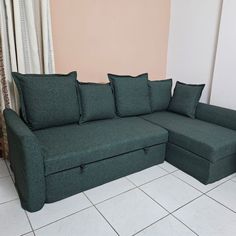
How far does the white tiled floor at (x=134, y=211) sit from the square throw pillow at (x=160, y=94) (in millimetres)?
1144

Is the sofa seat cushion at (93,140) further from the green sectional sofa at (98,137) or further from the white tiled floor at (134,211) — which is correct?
the white tiled floor at (134,211)

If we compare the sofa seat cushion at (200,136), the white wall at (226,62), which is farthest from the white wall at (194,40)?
the sofa seat cushion at (200,136)

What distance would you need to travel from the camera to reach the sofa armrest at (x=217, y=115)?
2.40 m

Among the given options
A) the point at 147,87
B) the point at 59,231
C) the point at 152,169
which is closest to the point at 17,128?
the point at 59,231

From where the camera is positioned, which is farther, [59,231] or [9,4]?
[9,4]

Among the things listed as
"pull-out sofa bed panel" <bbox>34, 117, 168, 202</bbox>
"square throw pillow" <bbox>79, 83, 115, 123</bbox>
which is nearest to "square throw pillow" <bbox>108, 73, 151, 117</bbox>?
"square throw pillow" <bbox>79, 83, 115, 123</bbox>

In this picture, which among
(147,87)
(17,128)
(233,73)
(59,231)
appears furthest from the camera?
(147,87)

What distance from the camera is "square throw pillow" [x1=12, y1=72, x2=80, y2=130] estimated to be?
1.96m

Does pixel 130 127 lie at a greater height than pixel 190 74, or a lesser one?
lesser

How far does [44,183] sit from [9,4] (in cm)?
169

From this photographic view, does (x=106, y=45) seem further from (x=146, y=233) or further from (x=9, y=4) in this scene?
(x=146, y=233)

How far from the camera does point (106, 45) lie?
9.32 ft

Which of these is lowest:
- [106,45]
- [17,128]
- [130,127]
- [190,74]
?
[130,127]

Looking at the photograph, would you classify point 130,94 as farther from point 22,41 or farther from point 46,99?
point 22,41
